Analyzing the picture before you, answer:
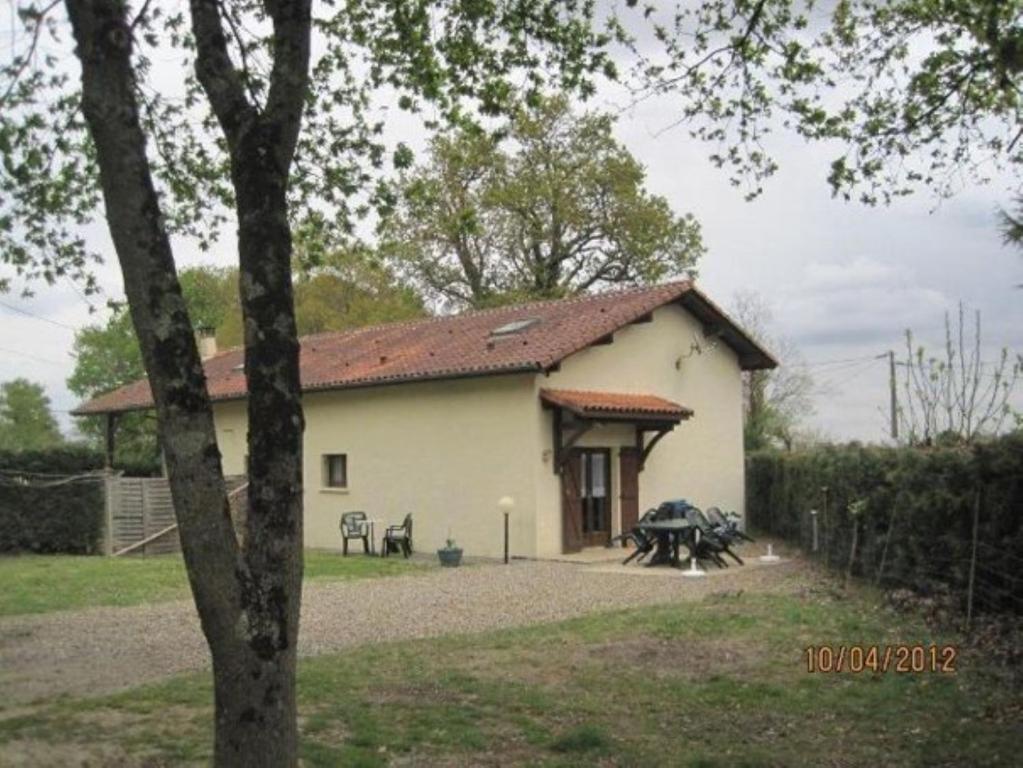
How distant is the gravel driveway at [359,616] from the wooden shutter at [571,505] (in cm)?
194

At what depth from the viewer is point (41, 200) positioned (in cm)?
852

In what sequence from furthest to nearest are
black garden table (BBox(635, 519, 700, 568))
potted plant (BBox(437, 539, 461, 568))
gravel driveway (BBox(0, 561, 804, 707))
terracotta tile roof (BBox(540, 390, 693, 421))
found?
1. terracotta tile roof (BBox(540, 390, 693, 421))
2. potted plant (BBox(437, 539, 461, 568))
3. black garden table (BBox(635, 519, 700, 568))
4. gravel driveway (BBox(0, 561, 804, 707))

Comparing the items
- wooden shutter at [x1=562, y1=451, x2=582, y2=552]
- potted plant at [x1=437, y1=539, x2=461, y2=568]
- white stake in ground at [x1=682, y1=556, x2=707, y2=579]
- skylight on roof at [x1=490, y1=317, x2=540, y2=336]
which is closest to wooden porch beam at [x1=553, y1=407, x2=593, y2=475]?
wooden shutter at [x1=562, y1=451, x2=582, y2=552]

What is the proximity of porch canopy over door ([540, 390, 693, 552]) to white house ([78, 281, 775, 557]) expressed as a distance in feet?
0.12

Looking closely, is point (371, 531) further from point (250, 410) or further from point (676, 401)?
point (250, 410)

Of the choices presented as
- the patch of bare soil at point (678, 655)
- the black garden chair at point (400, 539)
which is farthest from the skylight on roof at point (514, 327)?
the patch of bare soil at point (678, 655)

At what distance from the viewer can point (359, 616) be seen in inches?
486

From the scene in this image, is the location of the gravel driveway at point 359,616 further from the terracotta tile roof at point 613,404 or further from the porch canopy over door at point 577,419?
the terracotta tile roof at point 613,404

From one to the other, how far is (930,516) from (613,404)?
29.6 feet

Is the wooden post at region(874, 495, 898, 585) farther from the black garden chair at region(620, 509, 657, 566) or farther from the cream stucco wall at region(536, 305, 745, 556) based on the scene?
the cream stucco wall at region(536, 305, 745, 556)

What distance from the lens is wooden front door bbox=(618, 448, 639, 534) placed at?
2178 centimetres

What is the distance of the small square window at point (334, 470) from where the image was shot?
23.8m

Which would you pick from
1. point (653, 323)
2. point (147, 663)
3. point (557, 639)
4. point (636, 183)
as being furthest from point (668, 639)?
point (636, 183)

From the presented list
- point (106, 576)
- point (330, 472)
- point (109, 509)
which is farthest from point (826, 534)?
point (109, 509)
